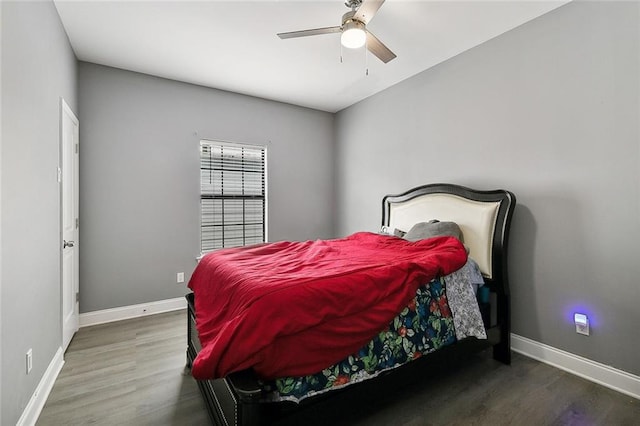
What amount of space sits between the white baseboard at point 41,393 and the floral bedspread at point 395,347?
1496mm

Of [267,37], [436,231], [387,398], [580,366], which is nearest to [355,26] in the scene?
[267,37]

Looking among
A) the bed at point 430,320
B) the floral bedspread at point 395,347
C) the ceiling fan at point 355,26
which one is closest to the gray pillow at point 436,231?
the bed at point 430,320

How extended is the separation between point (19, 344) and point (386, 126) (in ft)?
13.1

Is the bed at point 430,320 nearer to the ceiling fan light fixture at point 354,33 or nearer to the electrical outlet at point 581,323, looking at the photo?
the electrical outlet at point 581,323

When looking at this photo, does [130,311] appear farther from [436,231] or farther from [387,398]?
[436,231]

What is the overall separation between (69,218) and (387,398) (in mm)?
3214

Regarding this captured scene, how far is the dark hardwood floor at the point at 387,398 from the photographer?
1.74 metres

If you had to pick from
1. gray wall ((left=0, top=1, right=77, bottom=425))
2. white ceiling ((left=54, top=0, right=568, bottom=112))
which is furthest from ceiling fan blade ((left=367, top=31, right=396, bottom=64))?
gray wall ((left=0, top=1, right=77, bottom=425))

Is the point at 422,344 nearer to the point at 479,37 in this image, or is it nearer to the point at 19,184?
the point at 19,184

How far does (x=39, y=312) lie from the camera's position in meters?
1.92

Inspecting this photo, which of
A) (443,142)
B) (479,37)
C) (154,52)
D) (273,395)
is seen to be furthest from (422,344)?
(154,52)

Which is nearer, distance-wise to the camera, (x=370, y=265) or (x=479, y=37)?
(x=370, y=265)

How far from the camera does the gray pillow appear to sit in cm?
265

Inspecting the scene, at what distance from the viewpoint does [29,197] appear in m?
1.75
